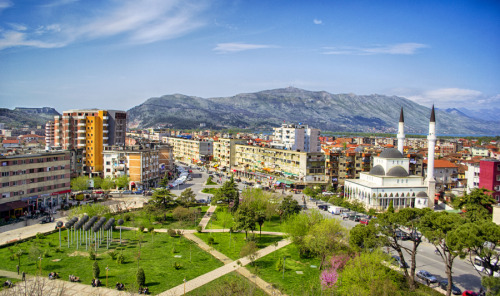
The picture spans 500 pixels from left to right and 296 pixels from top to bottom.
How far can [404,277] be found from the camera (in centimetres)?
2688

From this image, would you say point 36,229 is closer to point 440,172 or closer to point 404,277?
point 404,277

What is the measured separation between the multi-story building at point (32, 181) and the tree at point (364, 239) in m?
39.0

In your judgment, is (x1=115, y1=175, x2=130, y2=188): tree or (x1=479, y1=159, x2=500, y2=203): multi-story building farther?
(x1=115, y1=175, x2=130, y2=188): tree

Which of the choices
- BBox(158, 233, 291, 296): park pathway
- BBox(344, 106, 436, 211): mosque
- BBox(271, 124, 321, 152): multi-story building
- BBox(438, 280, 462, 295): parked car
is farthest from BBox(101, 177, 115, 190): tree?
BBox(438, 280, 462, 295): parked car

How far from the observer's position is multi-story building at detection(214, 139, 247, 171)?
92688 mm

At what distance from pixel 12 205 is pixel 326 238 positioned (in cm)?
3713

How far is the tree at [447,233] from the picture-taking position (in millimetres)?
21844

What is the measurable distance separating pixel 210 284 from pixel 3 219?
2999cm

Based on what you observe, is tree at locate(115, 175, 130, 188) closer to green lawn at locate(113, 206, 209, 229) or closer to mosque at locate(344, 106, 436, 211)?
green lawn at locate(113, 206, 209, 229)

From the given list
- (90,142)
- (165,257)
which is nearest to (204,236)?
(165,257)

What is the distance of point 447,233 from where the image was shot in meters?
22.5

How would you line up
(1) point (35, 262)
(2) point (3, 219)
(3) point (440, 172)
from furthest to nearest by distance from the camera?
(3) point (440, 172)
(2) point (3, 219)
(1) point (35, 262)

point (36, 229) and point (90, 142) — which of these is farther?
point (90, 142)

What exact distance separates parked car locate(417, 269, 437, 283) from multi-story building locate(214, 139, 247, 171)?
6714 centimetres
